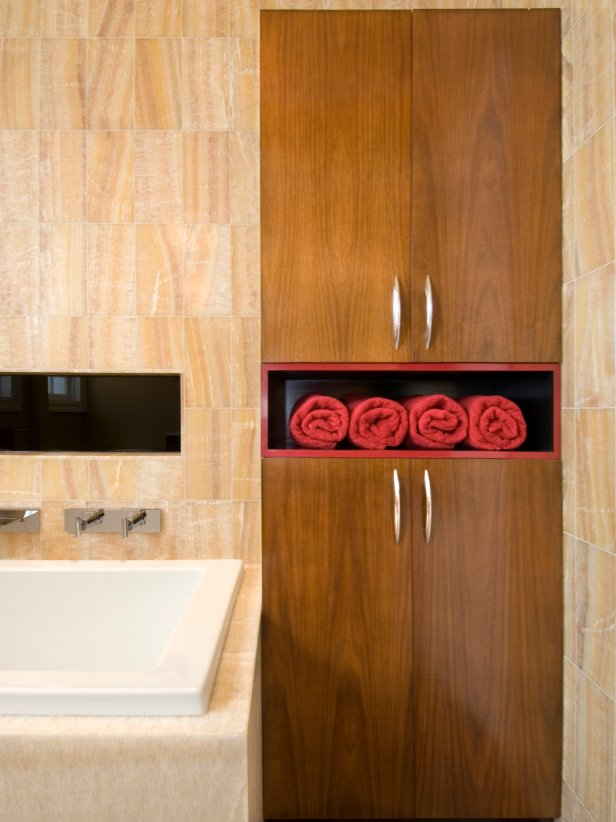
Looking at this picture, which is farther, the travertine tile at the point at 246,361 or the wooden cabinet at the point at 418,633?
the travertine tile at the point at 246,361

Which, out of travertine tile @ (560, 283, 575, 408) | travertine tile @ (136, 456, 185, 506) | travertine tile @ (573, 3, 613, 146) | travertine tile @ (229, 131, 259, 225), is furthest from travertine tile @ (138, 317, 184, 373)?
travertine tile @ (573, 3, 613, 146)

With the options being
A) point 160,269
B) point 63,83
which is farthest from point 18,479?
point 63,83

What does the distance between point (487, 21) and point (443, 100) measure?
0.23 meters

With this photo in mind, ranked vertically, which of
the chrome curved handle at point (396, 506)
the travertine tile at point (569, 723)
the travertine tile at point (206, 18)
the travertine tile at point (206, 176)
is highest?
the travertine tile at point (206, 18)

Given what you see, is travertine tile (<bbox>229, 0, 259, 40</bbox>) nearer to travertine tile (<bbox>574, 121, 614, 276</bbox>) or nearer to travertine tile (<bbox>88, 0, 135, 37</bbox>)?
travertine tile (<bbox>88, 0, 135, 37</bbox>)

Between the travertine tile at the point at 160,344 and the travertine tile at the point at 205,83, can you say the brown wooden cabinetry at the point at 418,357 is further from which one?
the travertine tile at the point at 160,344

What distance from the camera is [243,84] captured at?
1.67m

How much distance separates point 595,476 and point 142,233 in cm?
139

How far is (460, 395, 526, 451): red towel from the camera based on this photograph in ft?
4.95

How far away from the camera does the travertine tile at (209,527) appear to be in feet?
5.59

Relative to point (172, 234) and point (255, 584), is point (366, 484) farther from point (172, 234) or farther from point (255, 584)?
point (172, 234)

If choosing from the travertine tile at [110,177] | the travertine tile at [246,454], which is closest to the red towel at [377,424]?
the travertine tile at [246,454]

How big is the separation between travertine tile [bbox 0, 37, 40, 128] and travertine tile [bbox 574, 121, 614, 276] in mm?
1522

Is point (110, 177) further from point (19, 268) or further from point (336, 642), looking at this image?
point (336, 642)
